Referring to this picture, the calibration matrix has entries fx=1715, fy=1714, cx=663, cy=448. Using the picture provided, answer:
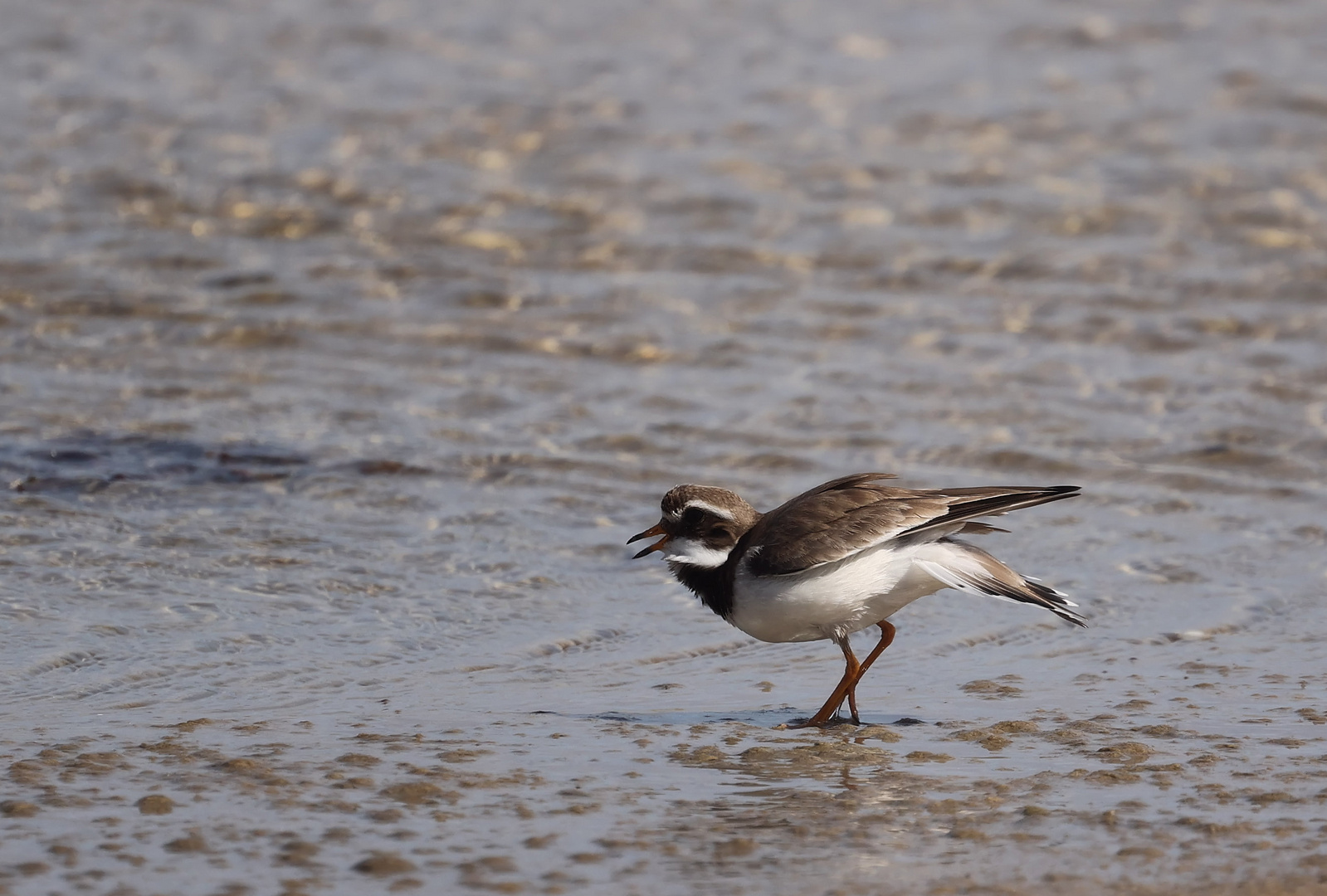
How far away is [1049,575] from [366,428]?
3760mm

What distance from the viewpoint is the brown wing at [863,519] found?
5.52m

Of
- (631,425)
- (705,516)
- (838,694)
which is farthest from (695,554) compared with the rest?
(631,425)

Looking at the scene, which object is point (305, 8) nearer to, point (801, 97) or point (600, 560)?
point (801, 97)

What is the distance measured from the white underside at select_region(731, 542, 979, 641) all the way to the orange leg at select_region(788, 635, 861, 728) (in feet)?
0.34

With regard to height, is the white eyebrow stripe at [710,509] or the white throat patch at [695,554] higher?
the white eyebrow stripe at [710,509]

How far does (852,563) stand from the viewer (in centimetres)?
564

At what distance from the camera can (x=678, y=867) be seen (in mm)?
4227

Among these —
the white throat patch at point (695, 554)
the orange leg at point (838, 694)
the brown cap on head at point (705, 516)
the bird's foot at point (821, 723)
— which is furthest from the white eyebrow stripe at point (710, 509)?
the bird's foot at point (821, 723)

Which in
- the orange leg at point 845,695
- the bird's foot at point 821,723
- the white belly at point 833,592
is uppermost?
the white belly at point 833,592

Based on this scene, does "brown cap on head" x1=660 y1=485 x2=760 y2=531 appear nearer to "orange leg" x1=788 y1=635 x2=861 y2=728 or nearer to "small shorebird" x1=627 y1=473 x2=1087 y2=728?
"small shorebird" x1=627 y1=473 x2=1087 y2=728

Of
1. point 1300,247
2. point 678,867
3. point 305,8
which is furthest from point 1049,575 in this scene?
point 305,8

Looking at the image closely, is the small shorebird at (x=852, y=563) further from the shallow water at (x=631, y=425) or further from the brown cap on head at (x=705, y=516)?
the shallow water at (x=631, y=425)

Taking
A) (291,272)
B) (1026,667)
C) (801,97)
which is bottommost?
(1026,667)

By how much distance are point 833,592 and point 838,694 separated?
37cm
